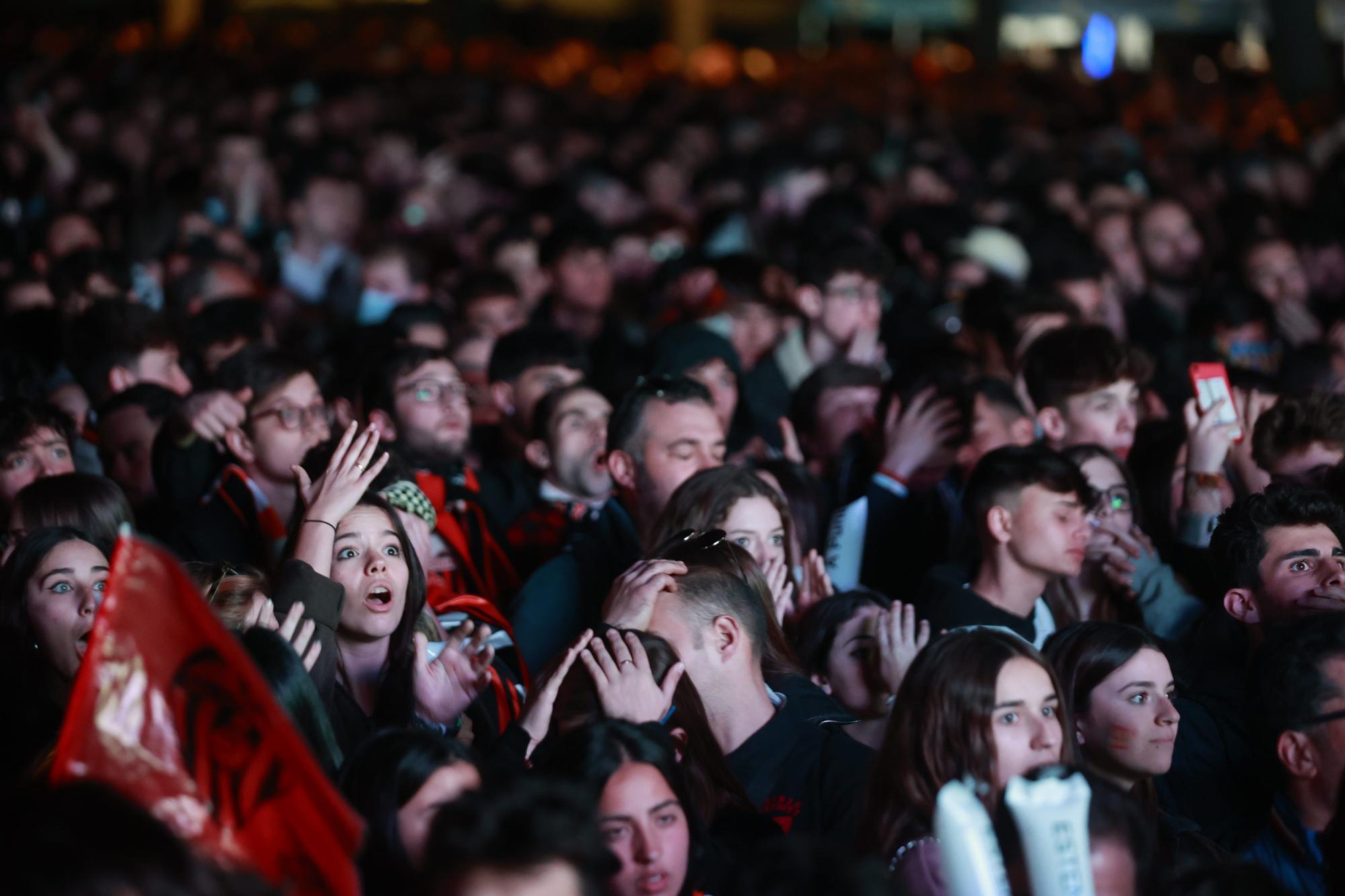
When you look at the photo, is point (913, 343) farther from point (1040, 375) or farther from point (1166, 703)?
point (1166, 703)

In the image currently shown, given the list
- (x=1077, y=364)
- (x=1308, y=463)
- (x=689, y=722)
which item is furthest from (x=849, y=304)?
(x=689, y=722)

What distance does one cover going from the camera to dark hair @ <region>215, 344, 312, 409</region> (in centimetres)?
508

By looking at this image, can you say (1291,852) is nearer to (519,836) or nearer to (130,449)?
(519,836)

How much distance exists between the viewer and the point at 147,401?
5.43m

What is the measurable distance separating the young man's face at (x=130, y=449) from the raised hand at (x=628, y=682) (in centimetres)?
259

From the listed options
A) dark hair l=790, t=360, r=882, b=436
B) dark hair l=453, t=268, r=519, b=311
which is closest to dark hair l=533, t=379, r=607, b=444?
dark hair l=790, t=360, r=882, b=436

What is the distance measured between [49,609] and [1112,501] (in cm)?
313

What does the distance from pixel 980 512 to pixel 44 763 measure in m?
2.65

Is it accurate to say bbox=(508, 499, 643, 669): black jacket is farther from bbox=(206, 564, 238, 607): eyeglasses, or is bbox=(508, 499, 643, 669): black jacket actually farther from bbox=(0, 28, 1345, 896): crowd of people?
bbox=(206, 564, 238, 607): eyeglasses

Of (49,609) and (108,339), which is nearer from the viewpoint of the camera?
(49,609)

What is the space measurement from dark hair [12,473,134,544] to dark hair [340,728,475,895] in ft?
5.55

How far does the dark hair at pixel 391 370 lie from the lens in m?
5.46

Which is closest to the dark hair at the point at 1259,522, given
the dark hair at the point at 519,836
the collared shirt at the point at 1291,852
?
the collared shirt at the point at 1291,852

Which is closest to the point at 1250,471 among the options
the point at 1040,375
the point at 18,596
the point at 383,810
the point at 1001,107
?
the point at 1040,375
